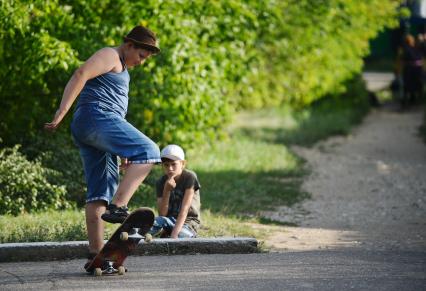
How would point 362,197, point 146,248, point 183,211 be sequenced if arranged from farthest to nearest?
point 362,197 < point 183,211 < point 146,248

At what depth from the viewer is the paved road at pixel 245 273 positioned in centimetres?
655

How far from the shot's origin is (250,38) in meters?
Answer: 13.6

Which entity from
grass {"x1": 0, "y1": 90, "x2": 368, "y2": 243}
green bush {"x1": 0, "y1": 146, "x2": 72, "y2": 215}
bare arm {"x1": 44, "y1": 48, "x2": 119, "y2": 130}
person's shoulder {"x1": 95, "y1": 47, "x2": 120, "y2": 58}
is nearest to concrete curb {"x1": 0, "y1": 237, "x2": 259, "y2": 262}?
grass {"x1": 0, "y1": 90, "x2": 368, "y2": 243}

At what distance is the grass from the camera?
8805mm

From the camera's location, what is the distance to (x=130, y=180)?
22.2 feet

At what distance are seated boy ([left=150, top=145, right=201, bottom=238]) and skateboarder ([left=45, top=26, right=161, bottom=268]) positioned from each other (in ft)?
4.23

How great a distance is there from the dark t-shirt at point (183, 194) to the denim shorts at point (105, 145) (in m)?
1.42

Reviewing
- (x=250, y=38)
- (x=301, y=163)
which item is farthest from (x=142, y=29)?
(x=301, y=163)

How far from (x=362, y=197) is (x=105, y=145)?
622cm

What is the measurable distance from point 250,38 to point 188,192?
5.71 m

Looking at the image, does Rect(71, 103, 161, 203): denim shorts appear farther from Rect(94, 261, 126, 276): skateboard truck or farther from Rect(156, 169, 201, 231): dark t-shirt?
Rect(156, 169, 201, 231): dark t-shirt

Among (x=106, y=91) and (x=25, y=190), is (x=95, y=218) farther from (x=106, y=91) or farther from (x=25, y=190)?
(x=25, y=190)

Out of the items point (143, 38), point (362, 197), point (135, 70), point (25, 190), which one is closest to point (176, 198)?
point (143, 38)

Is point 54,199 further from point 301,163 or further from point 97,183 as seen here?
point 301,163
